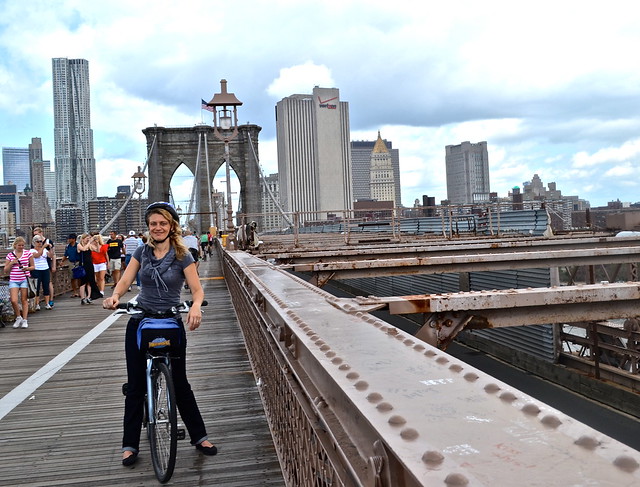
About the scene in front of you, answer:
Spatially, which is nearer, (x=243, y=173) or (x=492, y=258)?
(x=492, y=258)

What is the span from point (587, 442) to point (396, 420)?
1.33ft

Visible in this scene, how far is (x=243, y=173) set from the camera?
74.2 metres

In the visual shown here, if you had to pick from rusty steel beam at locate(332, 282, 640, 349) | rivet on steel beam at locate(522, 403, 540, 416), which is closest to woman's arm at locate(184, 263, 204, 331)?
rusty steel beam at locate(332, 282, 640, 349)

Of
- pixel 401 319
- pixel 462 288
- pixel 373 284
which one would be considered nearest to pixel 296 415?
pixel 462 288

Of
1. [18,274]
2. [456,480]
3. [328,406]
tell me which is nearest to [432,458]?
[456,480]

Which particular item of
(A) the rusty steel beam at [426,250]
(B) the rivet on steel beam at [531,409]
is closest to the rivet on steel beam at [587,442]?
(B) the rivet on steel beam at [531,409]

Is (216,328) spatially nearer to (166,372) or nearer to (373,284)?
(166,372)

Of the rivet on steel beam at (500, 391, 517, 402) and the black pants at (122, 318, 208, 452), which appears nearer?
the rivet on steel beam at (500, 391, 517, 402)

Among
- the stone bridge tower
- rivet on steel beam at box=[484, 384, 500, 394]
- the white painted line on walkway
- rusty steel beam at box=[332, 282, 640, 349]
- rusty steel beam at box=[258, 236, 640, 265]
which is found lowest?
the white painted line on walkway

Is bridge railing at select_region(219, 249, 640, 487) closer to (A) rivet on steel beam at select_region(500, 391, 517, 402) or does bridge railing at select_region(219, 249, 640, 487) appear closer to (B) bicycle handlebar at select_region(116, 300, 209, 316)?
(A) rivet on steel beam at select_region(500, 391, 517, 402)

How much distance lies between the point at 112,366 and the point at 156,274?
3816 millimetres

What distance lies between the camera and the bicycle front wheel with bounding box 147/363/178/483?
11.7 ft

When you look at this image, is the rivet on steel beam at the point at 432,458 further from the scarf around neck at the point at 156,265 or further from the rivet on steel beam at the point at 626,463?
the scarf around neck at the point at 156,265

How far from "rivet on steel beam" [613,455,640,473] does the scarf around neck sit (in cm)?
303
